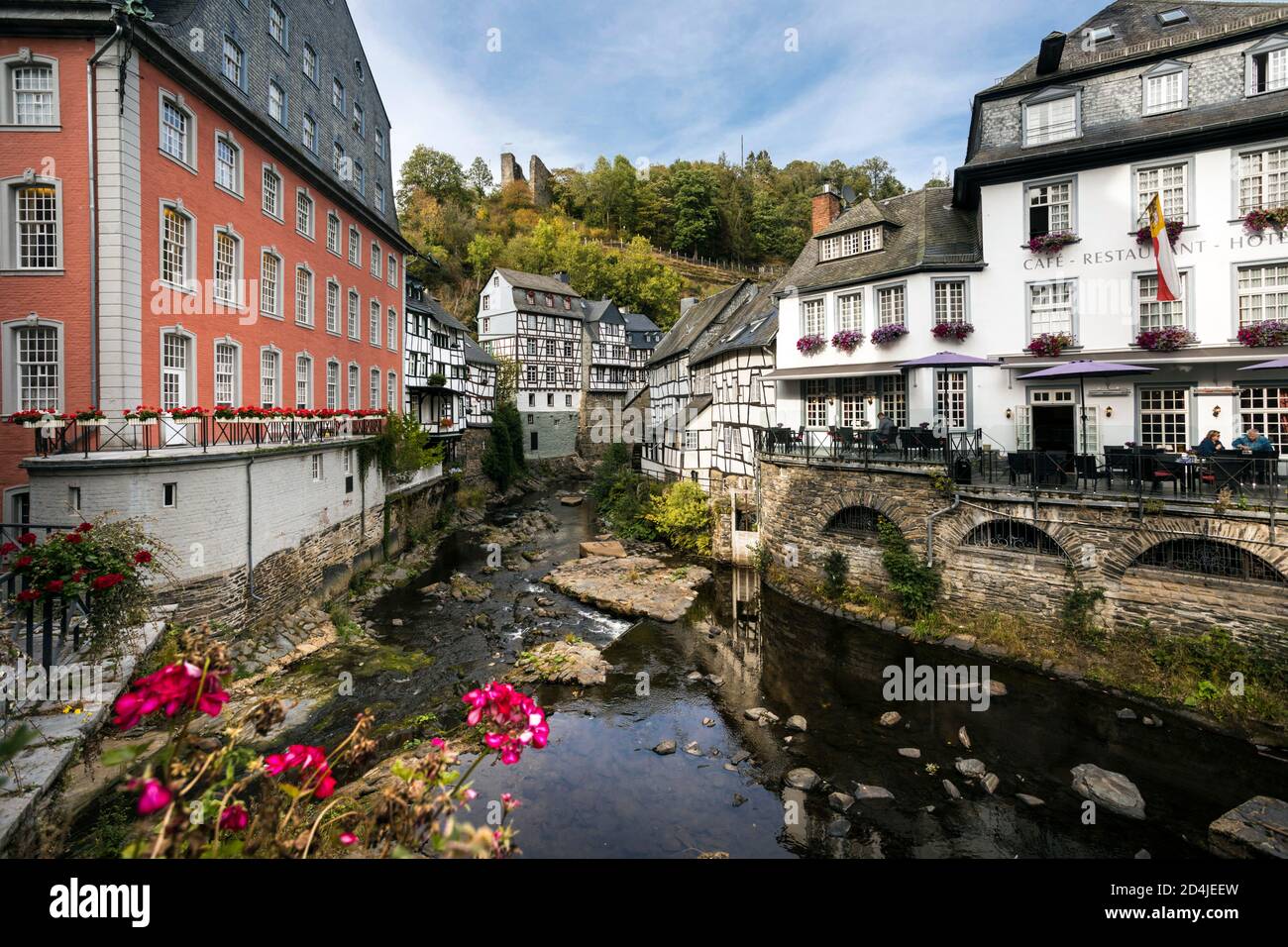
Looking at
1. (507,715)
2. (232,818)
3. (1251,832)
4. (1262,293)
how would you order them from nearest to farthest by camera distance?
(232,818) → (507,715) → (1251,832) → (1262,293)

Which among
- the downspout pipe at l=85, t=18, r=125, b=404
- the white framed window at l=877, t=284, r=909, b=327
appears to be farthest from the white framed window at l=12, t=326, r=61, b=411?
the white framed window at l=877, t=284, r=909, b=327

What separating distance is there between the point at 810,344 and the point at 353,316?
17680 millimetres

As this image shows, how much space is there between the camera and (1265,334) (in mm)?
14789

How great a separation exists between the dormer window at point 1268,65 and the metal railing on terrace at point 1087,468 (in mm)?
9549

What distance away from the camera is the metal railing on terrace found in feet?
39.0

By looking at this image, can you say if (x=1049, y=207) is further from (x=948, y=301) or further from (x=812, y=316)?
(x=812, y=316)

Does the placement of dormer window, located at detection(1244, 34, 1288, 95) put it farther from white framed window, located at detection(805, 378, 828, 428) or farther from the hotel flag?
white framed window, located at detection(805, 378, 828, 428)

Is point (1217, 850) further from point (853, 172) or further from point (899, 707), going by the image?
point (853, 172)

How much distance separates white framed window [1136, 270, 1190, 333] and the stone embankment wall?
267 inches

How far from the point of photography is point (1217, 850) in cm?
820

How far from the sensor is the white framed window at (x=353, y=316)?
77.9ft

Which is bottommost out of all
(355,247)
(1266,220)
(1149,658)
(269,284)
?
(1149,658)

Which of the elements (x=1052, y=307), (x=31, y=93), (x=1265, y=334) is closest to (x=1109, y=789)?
(x=1265, y=334)
